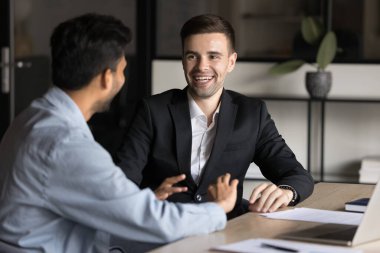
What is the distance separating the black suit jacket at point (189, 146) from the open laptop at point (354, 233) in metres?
0.76

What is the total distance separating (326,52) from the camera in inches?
205

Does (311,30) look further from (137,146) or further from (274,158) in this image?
(137,146)

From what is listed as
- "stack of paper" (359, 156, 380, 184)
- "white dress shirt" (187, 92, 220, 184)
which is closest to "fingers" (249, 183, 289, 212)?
"white dress shirt" (187, 92, 220, 184)

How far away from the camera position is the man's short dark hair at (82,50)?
2062 mm

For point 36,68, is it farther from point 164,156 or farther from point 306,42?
point 164,156

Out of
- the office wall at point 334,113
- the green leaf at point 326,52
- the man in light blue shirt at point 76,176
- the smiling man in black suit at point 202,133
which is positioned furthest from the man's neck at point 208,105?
the office wall at point 334,113

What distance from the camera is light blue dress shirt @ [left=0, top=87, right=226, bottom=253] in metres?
1.94

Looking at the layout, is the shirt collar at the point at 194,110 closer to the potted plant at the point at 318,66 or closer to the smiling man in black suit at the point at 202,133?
the smiling man in black suit at the point at 202,133

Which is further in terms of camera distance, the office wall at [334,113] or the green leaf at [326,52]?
the office wall at [334,113]

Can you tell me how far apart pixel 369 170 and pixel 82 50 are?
135 inches

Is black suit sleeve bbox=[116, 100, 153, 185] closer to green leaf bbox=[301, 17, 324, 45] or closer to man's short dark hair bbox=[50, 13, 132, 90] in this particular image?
man's short dark hair bbox=[50, 13, 132, 90]

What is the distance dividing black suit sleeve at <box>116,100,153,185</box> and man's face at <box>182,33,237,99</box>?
198mm

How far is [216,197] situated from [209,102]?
3.15 feet

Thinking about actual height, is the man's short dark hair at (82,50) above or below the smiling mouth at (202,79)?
above
